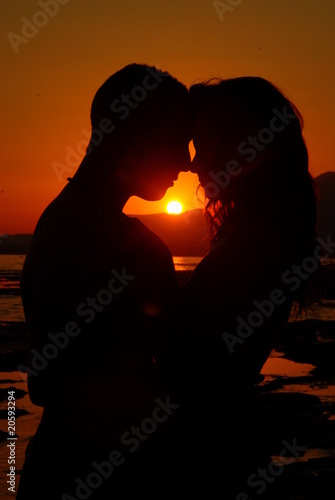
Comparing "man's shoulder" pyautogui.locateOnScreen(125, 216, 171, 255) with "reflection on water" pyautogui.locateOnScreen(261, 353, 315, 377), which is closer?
"man's shoulder" pyautogui.locateOnScreen(125, 216, 171, 255)

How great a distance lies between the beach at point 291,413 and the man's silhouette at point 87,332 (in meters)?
0.56

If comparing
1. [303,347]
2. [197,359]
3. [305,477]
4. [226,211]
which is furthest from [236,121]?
[303,347]

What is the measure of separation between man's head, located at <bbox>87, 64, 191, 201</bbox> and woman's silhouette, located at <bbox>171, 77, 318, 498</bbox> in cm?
26

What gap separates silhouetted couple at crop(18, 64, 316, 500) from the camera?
2.31m

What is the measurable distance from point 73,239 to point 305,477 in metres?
7.07

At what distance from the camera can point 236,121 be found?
3074 mm
